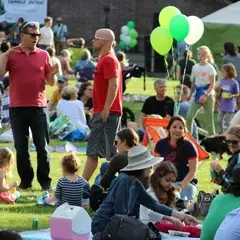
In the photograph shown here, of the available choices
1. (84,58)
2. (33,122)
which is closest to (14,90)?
(33,122)

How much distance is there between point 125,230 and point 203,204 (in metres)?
3.26

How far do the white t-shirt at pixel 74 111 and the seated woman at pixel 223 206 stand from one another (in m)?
10.1

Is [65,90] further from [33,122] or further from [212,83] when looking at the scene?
[33,122]

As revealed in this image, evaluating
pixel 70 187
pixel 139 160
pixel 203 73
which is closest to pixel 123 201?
pixel 139 160

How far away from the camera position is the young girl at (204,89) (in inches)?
731

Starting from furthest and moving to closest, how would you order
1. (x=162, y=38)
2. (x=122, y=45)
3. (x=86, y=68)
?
1. (x=122, y=45)
2. (x=86, y=68)
3. (x=162, y=38)

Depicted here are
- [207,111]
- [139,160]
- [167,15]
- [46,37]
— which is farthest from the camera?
[46,37]

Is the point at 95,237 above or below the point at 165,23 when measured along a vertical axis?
below

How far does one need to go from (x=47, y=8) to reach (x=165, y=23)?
82.8 ft

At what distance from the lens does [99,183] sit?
11867 millimetres

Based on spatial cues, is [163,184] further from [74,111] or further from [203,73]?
[203,73]

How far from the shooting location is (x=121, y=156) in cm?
1128

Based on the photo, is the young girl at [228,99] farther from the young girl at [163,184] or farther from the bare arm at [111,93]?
the young girl at [163,184]

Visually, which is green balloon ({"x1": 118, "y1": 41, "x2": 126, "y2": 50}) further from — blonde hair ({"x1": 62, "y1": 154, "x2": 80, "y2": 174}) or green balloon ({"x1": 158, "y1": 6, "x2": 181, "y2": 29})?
blonde hair ({"x1": 62, "y1": 154, "x2": 80, "y2": 174})
